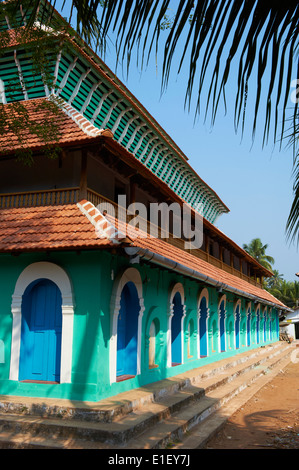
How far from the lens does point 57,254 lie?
24.3 feet

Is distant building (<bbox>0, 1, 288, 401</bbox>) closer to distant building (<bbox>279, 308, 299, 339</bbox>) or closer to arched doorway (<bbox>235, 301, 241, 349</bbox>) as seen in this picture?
arched doorway (<bbox>235, 301, 241, 349</bbox>)

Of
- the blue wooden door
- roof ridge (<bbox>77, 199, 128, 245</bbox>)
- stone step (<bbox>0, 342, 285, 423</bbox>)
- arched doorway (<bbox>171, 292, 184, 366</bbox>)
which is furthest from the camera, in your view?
arched doorway (<bbox>171, 292, 184, 366</bbox>)

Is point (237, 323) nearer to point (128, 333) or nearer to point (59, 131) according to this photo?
point (128, 333)

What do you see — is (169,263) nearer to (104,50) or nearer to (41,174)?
(41,174)

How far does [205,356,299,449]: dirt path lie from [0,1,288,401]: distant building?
1925mm

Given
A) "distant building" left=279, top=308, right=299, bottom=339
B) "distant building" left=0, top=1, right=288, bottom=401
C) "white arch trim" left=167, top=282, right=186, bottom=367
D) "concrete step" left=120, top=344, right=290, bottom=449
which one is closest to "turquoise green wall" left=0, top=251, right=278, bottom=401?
"distant building" left=0, top=1, right=288, bottom=401

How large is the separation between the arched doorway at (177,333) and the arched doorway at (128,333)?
264cm

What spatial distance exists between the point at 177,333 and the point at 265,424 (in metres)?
3.50

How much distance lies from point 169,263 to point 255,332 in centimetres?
1762

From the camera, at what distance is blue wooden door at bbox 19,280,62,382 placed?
24.4 feet

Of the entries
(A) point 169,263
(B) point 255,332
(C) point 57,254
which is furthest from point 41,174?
(B) point 255,332

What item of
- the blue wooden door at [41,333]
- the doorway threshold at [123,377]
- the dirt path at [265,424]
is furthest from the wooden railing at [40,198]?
the dirt path at [265,424]

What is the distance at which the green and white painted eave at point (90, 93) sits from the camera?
932cm
